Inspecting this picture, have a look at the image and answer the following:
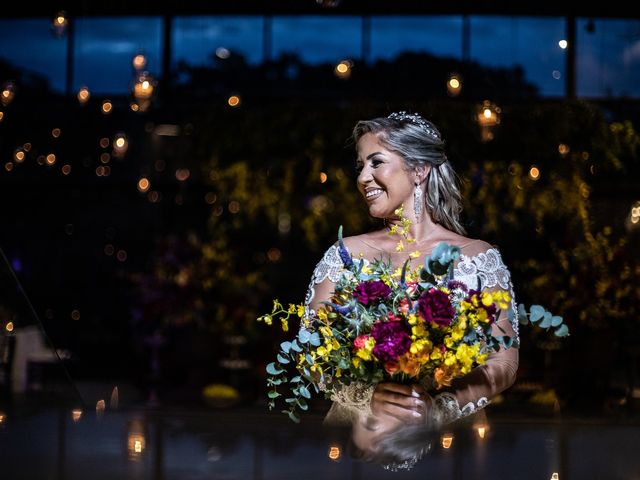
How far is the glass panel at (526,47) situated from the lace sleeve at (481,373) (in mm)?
7090

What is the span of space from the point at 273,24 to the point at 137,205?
3090mm

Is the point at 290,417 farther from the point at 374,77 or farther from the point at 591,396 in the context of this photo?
the point at 374,77

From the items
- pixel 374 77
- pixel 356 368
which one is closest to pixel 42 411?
pixel 356 368

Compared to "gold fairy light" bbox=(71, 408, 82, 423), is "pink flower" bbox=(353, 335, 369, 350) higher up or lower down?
higher up

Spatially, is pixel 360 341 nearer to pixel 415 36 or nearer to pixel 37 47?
pixel 415 36

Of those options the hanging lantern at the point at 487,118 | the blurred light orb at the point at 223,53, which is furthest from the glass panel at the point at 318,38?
the hanging lantern at the point at 487,118

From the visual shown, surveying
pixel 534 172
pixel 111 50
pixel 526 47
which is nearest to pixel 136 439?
pixel 534 172

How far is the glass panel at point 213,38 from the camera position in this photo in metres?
10.2

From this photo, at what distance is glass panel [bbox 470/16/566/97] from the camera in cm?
959

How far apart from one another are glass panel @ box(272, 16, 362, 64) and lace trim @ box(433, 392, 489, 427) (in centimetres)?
766

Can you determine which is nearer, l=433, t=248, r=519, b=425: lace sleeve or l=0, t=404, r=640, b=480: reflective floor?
l=0, t=404, r=640, b=480: reflective floor

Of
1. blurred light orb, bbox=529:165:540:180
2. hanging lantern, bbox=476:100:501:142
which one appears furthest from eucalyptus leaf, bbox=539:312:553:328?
blurred light orb, bbox=529:165:540:180

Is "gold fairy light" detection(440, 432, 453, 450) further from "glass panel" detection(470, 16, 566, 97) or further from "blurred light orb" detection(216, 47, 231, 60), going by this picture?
"blurred light orb" detection(216, 47, 231, 60)

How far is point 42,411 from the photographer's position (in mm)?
2883
